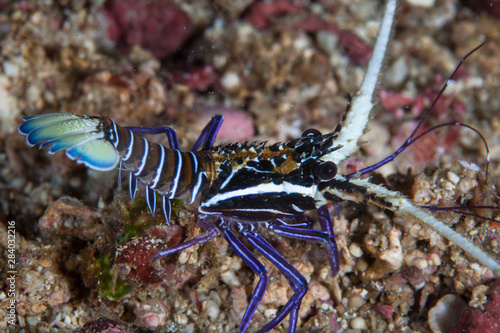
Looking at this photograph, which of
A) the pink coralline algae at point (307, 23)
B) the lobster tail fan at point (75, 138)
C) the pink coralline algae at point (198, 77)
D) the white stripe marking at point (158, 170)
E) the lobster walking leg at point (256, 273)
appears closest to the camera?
the lobster tail fan at point (75, 138)

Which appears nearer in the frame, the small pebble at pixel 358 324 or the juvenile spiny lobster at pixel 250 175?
the juvenile spiny lobster at pixel 250 175

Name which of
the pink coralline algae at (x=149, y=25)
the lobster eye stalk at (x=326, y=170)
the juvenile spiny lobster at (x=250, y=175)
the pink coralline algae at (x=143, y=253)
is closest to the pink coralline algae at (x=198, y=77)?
the pink coralline algae at (x=149, y=25)

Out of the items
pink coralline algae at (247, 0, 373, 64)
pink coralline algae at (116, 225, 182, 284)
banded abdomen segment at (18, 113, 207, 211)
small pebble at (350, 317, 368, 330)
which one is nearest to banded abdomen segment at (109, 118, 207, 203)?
banded abdomen segment at (18, 113, 207, 211)

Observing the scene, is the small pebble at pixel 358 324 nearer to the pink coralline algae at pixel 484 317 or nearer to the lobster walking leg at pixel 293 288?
the lobster walking leg at pixel 293 288

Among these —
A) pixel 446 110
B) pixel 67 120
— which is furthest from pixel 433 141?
pixel 67 120

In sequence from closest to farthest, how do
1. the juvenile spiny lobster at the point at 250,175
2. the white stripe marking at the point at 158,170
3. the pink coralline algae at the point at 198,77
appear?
the juvenile spiny lobster at the point at 250,175, the white stripe marking at the point at 158,170, the pink coralline algae at the point at 198,77

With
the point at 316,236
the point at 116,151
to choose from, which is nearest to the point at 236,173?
the point at 316,236

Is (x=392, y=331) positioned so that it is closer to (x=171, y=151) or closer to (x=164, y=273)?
(x=164, y=273)

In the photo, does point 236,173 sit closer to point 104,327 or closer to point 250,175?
point 250,175
